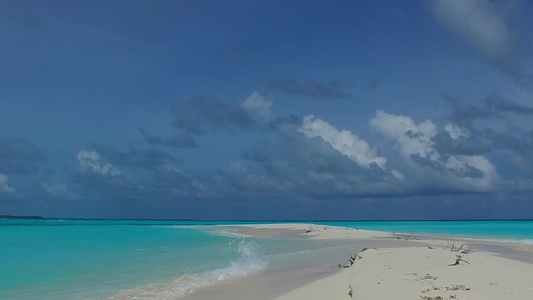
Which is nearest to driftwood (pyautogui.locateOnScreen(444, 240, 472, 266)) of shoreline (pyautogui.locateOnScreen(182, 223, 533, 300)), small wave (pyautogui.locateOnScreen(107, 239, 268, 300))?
shoreline (pyautogui.locateOnScreen(182, 223, 533, 300))

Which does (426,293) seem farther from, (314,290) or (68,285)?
(68,285)

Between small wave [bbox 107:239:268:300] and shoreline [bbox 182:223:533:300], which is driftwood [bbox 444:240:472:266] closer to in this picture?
shoreline [bbox 182:223:533:300]

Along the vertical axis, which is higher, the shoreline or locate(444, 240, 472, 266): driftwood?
locate(444, 240, 472, 266): driftwood

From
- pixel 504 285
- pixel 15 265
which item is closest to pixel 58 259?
pixel 15 265

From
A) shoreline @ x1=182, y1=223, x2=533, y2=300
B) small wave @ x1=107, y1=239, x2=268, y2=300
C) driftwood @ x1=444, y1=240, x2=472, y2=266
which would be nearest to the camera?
shoreline @ x1=182, y1=223, x2=533, y2=300

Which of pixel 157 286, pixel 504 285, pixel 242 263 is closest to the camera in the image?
pixel 504 285

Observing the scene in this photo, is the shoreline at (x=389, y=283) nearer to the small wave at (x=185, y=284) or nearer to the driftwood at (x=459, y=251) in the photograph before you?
the driftwood at (x=459, y=251)

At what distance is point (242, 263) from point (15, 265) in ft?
32.3

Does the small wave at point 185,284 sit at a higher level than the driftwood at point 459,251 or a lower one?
lower

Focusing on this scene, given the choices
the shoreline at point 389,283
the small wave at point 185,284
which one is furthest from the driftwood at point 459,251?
the small wave at point 185,284

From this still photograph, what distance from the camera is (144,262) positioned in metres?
21.9

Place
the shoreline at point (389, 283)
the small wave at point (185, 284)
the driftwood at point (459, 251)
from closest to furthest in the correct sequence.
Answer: the shoreline at point (389, 283)
the small wave at point (185, 284)
the driftwood at point (459, 251)

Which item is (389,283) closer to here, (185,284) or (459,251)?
(185,284)

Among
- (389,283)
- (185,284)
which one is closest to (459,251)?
(389,283)
